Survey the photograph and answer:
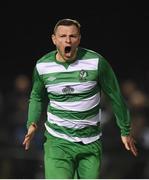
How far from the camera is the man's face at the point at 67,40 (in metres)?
6.39

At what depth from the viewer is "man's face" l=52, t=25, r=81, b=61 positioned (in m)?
6.39

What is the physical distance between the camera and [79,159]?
21.7ft

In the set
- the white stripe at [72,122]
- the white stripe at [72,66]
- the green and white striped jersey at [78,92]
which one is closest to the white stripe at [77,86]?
the green and white striped jersey at [78,92]

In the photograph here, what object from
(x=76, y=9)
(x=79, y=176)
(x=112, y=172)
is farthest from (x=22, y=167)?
(x=79, y=176)

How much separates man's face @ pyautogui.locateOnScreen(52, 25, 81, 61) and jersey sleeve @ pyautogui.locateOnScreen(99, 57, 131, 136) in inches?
9.4

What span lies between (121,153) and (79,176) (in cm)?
338

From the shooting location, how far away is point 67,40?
638 cm

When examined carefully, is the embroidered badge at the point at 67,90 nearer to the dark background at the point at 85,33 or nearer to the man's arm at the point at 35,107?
the man's arm at the point at 35,107

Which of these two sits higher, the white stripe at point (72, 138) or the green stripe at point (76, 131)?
the green stripe at point (76, 131)

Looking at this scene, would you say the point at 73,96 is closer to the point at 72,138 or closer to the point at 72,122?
the point at 72,122

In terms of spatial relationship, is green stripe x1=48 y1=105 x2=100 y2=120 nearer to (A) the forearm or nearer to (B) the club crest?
(A) the forearm

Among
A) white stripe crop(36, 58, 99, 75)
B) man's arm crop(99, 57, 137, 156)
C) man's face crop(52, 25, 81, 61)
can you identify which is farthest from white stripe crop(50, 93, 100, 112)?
man's face crop(52, 25, 81, 61)

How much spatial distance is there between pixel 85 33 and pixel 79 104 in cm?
457

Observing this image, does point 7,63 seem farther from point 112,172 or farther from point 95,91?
point 95,91
